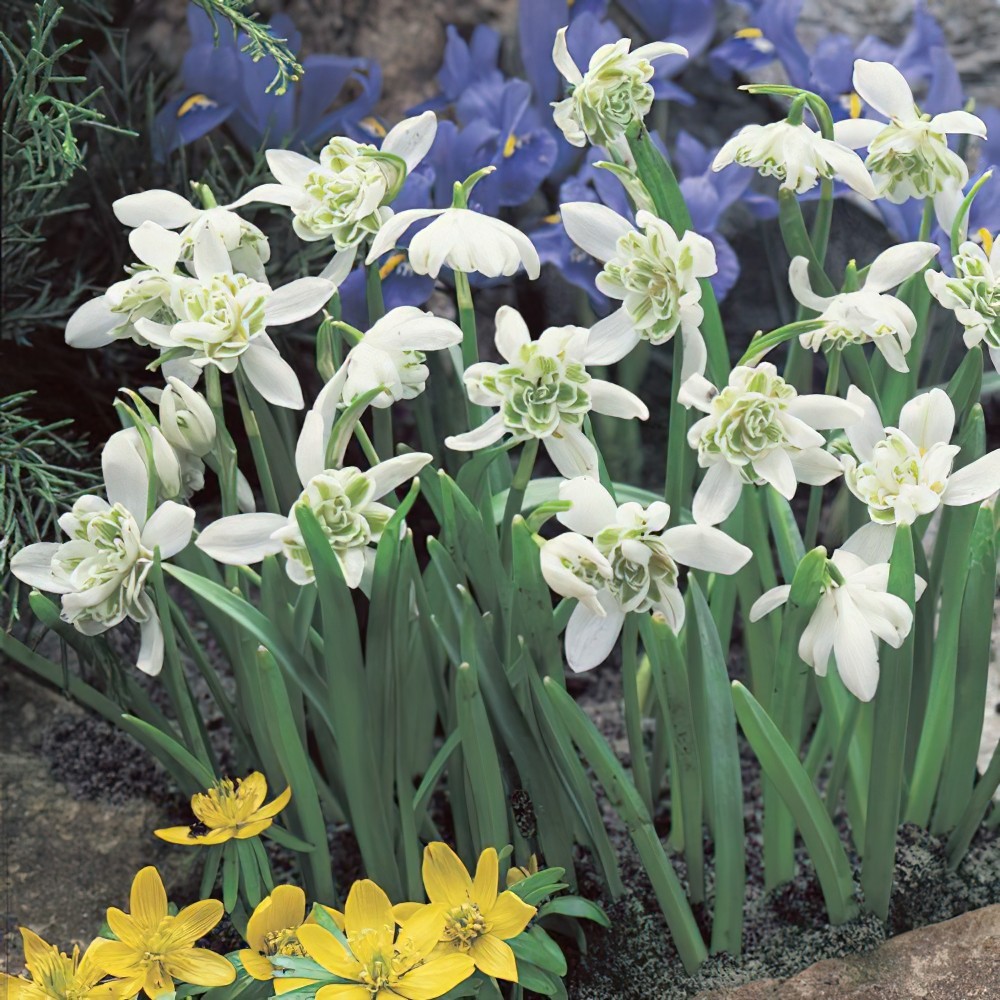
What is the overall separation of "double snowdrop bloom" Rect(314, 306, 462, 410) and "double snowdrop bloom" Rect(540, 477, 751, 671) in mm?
141

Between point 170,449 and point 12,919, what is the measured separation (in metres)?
0.46

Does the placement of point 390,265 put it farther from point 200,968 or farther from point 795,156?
point 200,968

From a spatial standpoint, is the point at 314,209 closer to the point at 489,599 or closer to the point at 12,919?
the point at 489,599

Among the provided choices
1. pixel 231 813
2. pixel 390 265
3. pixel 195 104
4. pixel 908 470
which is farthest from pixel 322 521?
pixel 195 104

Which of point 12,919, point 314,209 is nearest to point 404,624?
point 314,209

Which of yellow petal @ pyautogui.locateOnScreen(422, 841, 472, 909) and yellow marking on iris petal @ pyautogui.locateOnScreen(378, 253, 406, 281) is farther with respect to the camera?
yellow marking on iris petal @ pyautogui.locateOnScreen(378, 253, 406, 281)

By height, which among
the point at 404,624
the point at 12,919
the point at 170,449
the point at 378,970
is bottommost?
the point at 12,919

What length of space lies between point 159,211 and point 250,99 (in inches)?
22.0

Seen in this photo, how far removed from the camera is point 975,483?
0.73m

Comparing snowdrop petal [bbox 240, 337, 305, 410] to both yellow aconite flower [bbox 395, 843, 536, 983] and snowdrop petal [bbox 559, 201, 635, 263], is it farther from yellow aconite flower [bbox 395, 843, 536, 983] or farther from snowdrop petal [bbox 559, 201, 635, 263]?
yellow aconite flower [bbox 395, 843, 536, 983]

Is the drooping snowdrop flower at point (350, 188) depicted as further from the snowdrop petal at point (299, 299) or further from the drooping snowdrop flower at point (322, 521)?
the drooping snowdrop flower at point (322, 521)

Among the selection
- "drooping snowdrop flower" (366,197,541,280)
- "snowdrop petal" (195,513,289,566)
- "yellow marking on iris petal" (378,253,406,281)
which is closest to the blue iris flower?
"yellow marking on iris petal" (378,253,406,281)

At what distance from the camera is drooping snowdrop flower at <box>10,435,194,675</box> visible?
73 centimetres

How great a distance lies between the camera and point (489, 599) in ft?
2.83
